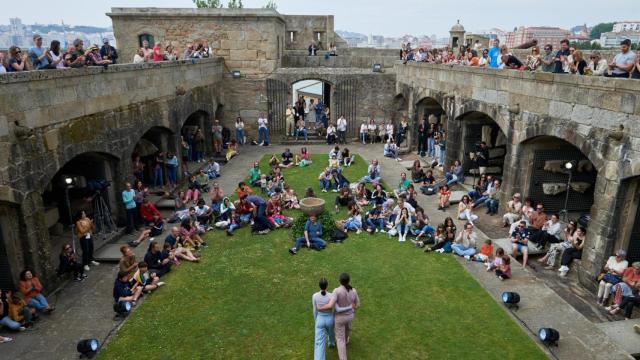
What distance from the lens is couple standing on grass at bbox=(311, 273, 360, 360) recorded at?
6363mm

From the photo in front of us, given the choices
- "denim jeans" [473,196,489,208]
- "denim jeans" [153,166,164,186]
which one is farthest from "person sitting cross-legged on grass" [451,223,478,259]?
"denim jeans" [153,166,164,186]

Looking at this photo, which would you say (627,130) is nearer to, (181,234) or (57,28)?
Result: (181,234)

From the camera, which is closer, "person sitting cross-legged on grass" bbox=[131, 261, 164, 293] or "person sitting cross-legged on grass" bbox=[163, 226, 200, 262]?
"person sitting cross-legged on grass" bbox=[131, 261, 164, 293]

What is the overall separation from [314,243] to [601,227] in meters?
6.26

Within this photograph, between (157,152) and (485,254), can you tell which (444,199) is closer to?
(485,254)

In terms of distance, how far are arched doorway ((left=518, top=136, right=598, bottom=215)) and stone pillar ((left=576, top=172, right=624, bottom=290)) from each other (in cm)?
270

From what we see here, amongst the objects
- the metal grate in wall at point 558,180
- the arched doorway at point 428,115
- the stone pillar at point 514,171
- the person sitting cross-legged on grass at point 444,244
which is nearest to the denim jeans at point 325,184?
the person sitting cross-legged on grass at point 444,244

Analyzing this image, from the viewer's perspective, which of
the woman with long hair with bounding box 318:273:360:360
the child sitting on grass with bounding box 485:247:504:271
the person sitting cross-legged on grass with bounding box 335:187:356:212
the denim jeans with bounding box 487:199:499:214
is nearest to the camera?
the woman with long hair with bounding box 318:273:360:360

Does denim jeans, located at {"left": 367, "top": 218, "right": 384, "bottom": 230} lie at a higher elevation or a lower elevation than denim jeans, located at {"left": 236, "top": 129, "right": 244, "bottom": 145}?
lower

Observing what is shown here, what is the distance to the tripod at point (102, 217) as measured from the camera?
37.7ft

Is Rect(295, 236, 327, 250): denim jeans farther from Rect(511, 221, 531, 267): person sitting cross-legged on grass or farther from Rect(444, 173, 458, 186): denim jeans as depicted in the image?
Rect(444, 173, 458, 186): denim jeans

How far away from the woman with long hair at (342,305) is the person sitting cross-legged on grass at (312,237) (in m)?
4.38

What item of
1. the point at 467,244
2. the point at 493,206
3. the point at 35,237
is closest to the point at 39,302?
the point at 35,237

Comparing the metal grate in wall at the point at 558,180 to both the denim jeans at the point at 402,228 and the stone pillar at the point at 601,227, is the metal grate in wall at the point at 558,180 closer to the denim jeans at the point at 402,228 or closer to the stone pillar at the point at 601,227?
the stone pillar at the point at 601,227
